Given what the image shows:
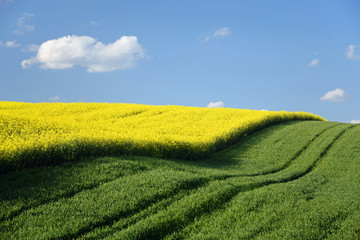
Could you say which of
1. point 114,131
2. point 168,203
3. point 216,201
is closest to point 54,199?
point 168,203

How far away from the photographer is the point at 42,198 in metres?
7.80

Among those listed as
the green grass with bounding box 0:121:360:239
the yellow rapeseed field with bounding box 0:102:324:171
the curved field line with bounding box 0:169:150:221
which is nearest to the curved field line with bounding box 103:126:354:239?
the green grass with bounding box 0:121:360:239

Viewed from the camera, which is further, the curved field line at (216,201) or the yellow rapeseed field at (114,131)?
the yellow rapeseed field at (114,131)

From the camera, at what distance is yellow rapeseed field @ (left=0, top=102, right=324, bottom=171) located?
10156 mm

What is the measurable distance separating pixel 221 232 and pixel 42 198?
4662 mm

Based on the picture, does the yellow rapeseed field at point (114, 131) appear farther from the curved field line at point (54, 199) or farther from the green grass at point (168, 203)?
the curved field line at point (54, 199)

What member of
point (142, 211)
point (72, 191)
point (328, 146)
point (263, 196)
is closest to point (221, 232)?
point (142, 211)

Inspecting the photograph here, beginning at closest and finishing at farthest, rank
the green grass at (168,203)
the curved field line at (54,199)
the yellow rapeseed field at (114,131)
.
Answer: the green grass at (168,203) → the curved field line at (54,199) → the yellow rapeseed field at (114,131)

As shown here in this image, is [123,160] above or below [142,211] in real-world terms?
above

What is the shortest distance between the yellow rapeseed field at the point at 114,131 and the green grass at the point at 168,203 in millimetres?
726

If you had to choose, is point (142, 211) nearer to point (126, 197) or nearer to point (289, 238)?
point (126, 197)

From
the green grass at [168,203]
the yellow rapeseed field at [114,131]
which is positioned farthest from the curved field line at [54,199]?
the yellow rapeseed field at [114,131]

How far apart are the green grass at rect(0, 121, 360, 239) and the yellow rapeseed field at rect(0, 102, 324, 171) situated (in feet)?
2.38

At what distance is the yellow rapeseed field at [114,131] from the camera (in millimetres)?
10156
